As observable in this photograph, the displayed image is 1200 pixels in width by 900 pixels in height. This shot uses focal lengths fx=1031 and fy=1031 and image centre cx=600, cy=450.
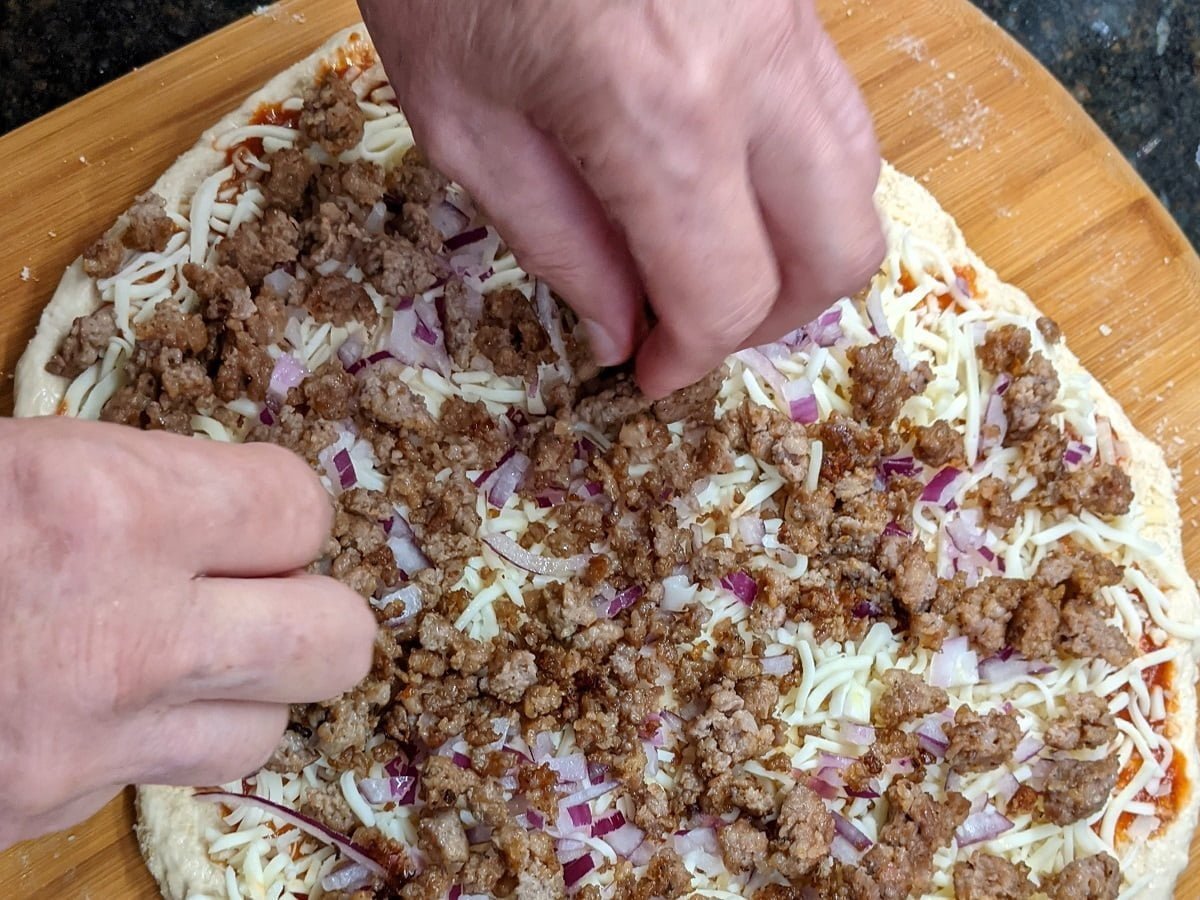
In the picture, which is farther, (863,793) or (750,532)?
(750,532)

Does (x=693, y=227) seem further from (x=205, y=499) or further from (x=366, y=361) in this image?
(x=366, y=361)

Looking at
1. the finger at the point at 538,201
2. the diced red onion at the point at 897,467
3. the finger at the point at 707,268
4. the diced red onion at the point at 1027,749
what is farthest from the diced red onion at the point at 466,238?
the diced red onion at the point at 1027,749

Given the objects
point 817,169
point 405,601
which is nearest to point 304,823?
point 405,601

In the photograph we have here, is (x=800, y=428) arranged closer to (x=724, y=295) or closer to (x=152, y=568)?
(x=724, y=295)

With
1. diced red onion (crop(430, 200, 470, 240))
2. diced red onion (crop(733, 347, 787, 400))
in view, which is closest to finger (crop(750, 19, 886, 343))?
diced red onion (crop(733, 347, 787, 400))

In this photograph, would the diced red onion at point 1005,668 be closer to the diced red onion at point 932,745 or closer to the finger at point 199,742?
the diced red onion at point 932,745

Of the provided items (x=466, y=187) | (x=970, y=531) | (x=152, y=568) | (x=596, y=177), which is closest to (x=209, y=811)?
(x=152, y=568)
